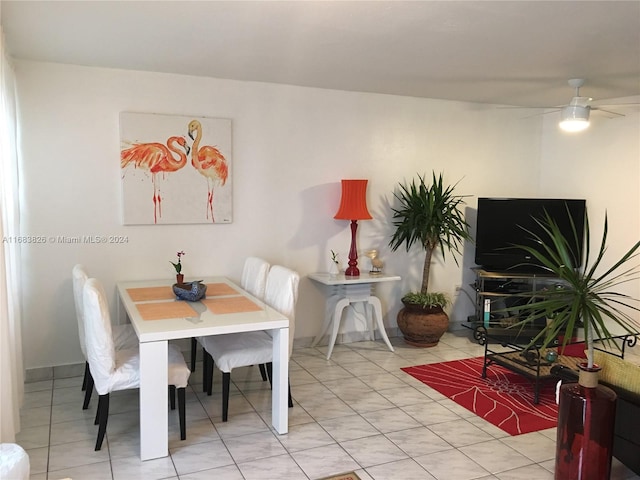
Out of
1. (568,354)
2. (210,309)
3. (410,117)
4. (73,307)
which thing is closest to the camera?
(210,309)

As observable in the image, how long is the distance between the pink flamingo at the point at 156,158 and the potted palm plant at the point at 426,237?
2.11 m

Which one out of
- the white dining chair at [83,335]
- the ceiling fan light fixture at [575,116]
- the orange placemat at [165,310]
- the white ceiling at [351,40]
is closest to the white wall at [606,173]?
the white ceiling at [351,40]

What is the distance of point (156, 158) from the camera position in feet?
13.9

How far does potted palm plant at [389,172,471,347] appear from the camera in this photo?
4.91 meters

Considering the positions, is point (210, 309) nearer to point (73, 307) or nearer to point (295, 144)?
point (73, 307)

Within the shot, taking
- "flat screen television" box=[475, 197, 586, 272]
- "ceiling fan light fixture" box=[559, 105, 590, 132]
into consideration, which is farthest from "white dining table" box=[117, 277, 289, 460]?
"ceiling fan light fixture" box=[559, 105, 590, 132]

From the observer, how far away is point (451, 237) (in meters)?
5.59

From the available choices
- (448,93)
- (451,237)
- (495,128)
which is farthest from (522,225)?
(448,93)

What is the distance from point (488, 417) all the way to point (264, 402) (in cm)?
151

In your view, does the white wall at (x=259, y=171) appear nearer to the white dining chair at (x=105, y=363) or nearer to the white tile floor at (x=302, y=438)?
the white tile floor at (x=302, y=438)

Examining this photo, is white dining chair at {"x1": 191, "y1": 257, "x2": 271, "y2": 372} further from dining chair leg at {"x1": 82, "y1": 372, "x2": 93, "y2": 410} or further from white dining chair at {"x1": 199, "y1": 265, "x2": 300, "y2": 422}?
dining chair leg at {"x1": 82, "y1": 372, "x2": 93, "y2": 410}

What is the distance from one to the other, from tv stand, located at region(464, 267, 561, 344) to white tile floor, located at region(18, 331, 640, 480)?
1.43m

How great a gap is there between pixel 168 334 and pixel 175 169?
1880mm

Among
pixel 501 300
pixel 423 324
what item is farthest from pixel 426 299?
pixel 501 300
